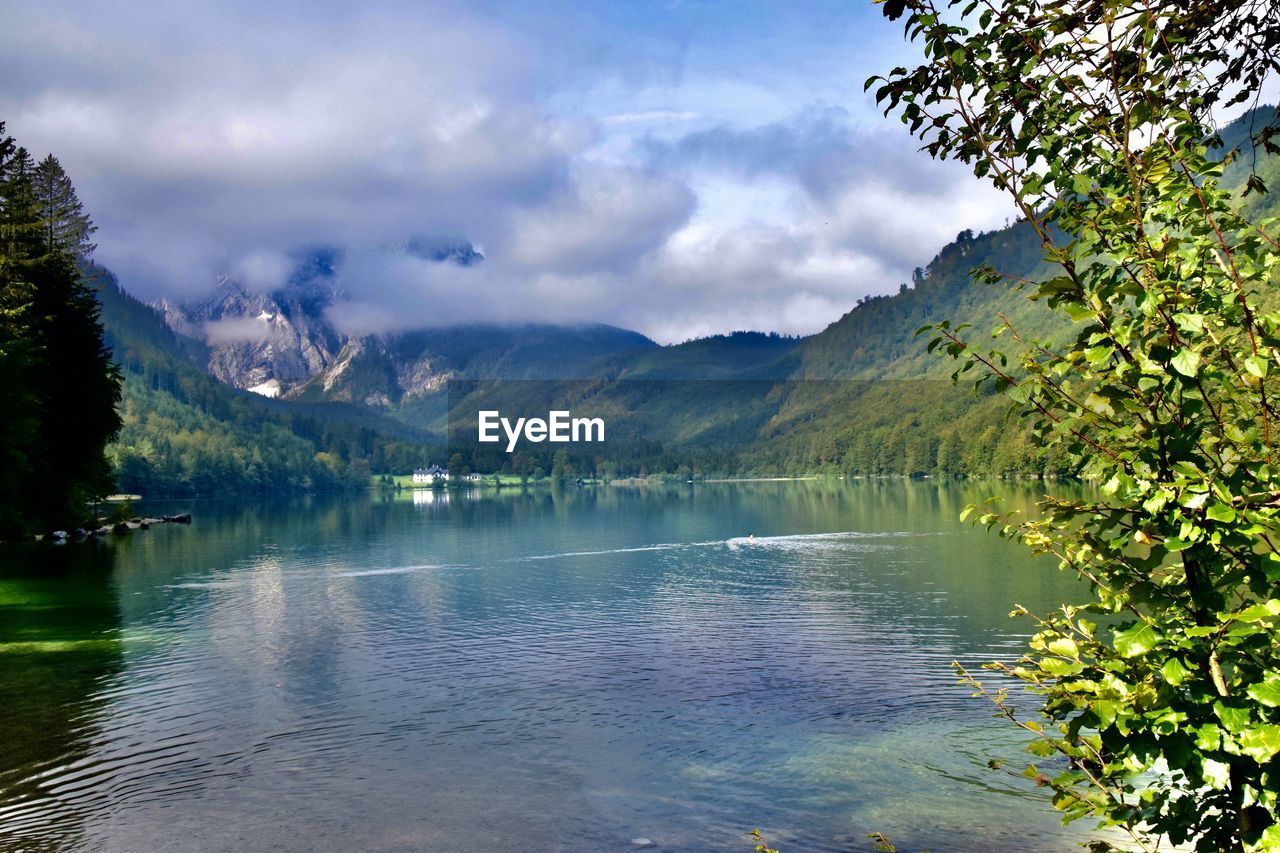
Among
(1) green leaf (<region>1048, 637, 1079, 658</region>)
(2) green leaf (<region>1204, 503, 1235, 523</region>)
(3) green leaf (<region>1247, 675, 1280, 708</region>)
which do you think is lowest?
(3) green leaf (<region>1247, 675, 1280, 708</region>)

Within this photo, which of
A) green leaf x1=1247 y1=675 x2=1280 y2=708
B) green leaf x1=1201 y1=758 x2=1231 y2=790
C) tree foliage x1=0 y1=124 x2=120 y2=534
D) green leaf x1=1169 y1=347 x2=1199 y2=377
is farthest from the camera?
tree foliage x1=0 y1=124 x2=120 y2=534

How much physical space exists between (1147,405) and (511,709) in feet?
94.0

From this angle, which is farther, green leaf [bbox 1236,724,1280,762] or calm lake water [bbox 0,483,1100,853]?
calm lake water [bbox 0,483,1100,853]

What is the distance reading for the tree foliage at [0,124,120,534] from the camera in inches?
2881

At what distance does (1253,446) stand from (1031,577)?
5813 cm

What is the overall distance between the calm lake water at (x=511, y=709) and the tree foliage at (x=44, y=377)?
1234 centimetres

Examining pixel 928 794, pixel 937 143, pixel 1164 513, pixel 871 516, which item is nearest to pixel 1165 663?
pixel 1164 513

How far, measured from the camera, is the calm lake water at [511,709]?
21781 millimetres

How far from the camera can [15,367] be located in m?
70.8

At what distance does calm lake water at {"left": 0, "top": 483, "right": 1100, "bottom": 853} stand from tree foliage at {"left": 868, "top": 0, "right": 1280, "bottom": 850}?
49.8ft

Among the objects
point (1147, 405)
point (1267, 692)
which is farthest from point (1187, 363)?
point (1267, 692)

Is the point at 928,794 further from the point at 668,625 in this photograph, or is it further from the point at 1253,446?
the point at 668,625

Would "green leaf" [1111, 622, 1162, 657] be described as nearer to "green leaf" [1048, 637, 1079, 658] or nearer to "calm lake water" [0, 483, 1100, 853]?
"green leaf" [1048, 637, 1079, 658]

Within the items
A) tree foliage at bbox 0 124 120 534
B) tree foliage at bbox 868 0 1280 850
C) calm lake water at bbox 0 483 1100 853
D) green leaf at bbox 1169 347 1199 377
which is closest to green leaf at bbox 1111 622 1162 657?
tree foliage at bbox 868 0 1280 850
